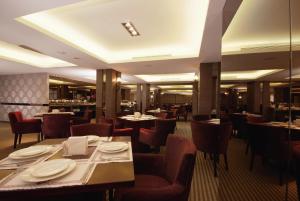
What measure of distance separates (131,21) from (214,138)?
8.54ft

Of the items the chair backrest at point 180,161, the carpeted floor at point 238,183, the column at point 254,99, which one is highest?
the column at point 254,99

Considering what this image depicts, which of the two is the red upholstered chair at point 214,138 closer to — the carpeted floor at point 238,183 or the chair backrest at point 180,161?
the carpeted floor at point 238,183

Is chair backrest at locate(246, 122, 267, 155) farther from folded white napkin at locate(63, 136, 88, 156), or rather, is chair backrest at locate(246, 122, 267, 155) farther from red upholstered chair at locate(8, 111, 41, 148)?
red upholstered chair at locate(8, 111, 41, 148)

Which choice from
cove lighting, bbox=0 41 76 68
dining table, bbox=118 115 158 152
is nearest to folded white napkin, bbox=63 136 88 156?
dining table, bbox=118 115 158 152

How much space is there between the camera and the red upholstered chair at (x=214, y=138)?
2664 millimetres

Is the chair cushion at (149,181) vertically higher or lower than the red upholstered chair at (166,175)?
lower

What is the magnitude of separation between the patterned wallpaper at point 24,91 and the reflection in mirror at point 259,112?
7772 mm

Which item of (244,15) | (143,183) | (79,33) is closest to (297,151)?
(143,183)

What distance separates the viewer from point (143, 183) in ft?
4.77

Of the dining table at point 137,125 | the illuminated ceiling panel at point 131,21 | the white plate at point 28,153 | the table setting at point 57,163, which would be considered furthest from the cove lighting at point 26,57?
the table setting at point 57,163

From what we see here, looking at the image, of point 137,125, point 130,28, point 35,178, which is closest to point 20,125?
point 137,125

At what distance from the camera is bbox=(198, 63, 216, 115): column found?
531 cm

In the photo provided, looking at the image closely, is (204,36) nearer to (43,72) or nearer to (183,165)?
(183,165)

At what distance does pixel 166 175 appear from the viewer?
1564 mm
